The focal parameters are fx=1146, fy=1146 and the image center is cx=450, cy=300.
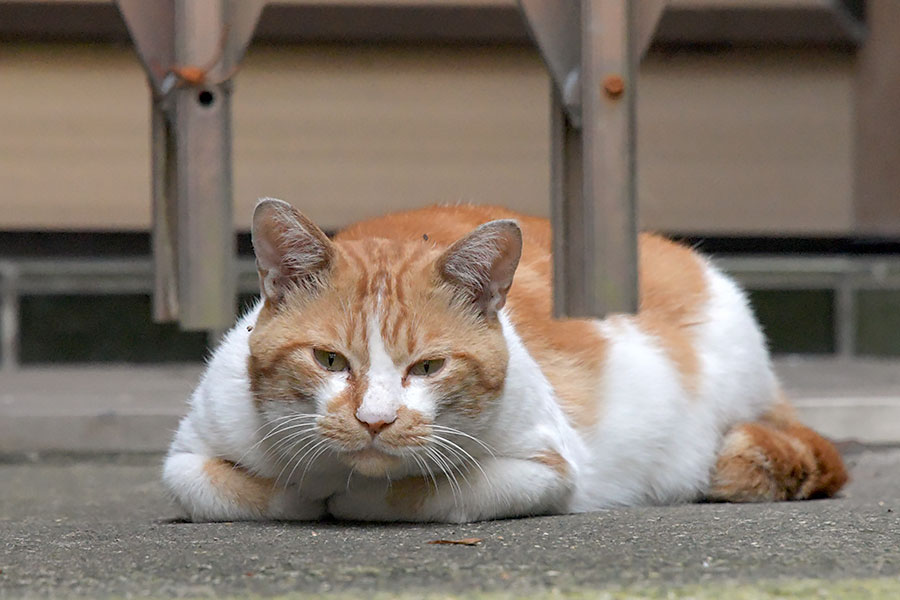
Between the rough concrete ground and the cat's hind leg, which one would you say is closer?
the rough concrete ground

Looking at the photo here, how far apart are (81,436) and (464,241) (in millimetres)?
2404

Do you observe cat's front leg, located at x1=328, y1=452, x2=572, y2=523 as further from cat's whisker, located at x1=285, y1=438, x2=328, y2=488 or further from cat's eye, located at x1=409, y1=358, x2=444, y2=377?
cat's eye, located at x1=409, y1=358, x2=444, y2=377

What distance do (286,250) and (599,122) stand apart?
2.20 ft

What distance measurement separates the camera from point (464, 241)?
229 centimetres

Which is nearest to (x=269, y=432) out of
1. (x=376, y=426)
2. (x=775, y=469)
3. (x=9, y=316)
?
(x=376, y=426)

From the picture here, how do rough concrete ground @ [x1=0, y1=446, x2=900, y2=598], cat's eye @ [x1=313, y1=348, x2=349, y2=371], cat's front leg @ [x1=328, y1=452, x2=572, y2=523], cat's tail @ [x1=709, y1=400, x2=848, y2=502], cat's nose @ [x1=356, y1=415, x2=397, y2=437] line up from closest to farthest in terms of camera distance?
rough concrete ground @ [x1=0, y1=446, x2=900, y2=598] → cat's nose @ [x1=356, y1=415, x2=397, y2=437] → cat's eye @ [x1=313, y1=348, x2=349, y2=371] → cat's front leg @ [x1=328, y1=452, x2=572, y2=523] → cat's tail @ [x1=709, y1=400, x2=848, y2=502]

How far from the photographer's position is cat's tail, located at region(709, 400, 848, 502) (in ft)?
9.45

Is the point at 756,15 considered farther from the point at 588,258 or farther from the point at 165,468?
the point at 165,468

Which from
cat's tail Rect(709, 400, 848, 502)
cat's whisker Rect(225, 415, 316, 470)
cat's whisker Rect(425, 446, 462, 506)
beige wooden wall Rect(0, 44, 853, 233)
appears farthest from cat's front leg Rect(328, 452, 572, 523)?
beige wooden wall Rect(0, 44, 853, 233)

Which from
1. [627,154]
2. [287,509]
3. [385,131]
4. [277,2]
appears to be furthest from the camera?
[385,131]

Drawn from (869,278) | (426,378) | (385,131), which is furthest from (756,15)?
(426,378)

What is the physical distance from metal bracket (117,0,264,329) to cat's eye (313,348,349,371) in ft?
0.63

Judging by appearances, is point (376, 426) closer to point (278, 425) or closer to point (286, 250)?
point (278, 425)

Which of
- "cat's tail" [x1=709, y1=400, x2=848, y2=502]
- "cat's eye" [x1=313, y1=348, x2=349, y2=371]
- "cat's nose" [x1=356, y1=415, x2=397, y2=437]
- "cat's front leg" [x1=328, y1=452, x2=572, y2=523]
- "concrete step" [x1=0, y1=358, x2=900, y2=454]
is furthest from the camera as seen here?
"concrete step" [x1=0, y1=358, x2=900, y2=454]
